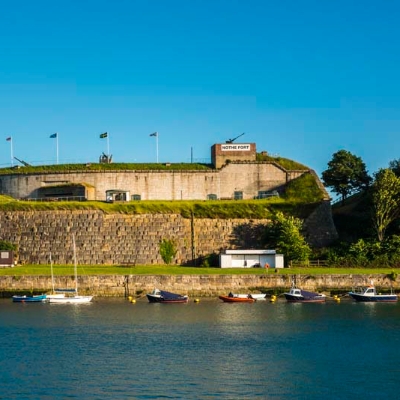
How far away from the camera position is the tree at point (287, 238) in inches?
2817

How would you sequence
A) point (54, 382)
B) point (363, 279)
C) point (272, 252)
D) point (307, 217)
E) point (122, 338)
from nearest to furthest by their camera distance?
point (54, 382) < point (122, 338) < point (363, 279) < point (272, 252) < point (307, 217)

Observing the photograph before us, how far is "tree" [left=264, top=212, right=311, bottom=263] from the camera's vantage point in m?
71.6

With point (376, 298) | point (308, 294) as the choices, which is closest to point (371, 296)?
point (376, 298)

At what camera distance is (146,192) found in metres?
82.1

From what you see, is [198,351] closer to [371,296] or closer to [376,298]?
[371,296]

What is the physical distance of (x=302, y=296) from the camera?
62.5 meters

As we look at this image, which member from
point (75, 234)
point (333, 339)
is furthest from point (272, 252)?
point (333, 339)

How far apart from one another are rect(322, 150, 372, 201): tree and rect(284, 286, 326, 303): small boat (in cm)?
2634

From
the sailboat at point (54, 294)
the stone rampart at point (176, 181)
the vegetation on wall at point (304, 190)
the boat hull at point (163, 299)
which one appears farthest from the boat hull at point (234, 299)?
the stone rampart at point (176, 181)

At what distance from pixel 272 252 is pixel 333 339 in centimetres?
2593

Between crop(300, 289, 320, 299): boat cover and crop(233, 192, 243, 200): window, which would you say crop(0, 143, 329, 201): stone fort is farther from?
crop(300, 289, 320, 299): boat cover

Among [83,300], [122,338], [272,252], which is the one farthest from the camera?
[272,252]

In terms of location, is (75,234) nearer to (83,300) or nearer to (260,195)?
(83,300)

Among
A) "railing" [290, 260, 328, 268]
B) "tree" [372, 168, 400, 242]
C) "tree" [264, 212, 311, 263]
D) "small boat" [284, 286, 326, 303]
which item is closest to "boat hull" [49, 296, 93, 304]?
"small boat" [284, 286, 326, 303]
